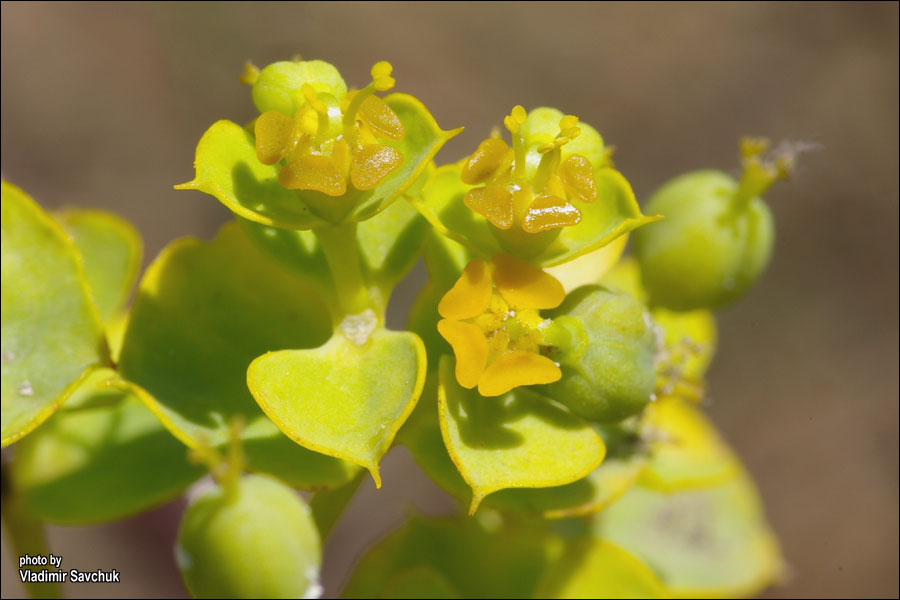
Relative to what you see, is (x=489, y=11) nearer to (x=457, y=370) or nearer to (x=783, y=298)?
(x=783, y=298)

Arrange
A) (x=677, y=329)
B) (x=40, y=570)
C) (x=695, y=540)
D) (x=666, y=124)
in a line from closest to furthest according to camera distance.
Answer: (x=40, y=570) < (x=677, y=329) < (x=695, y=540) < (x=666, y=124)

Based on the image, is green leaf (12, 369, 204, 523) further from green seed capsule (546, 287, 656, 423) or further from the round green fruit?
the round green fruit

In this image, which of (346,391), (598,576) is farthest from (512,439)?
(598,576)

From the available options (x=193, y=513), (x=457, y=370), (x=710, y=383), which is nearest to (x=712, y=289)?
(x=457, y=370)

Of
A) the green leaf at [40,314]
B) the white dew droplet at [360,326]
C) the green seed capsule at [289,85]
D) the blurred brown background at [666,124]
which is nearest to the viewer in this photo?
the green seed capsule at [289,85]

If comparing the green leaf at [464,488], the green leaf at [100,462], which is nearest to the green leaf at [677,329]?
the green leaf at [464,488]

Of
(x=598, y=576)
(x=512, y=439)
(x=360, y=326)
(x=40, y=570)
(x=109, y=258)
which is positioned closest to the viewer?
(x=512, y=439)

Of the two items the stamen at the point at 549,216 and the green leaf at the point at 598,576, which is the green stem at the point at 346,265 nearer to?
the stamen at the point at 549,216

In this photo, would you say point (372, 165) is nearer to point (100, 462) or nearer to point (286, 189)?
point (286, 189)

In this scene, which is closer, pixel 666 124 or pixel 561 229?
pixel 561 229
